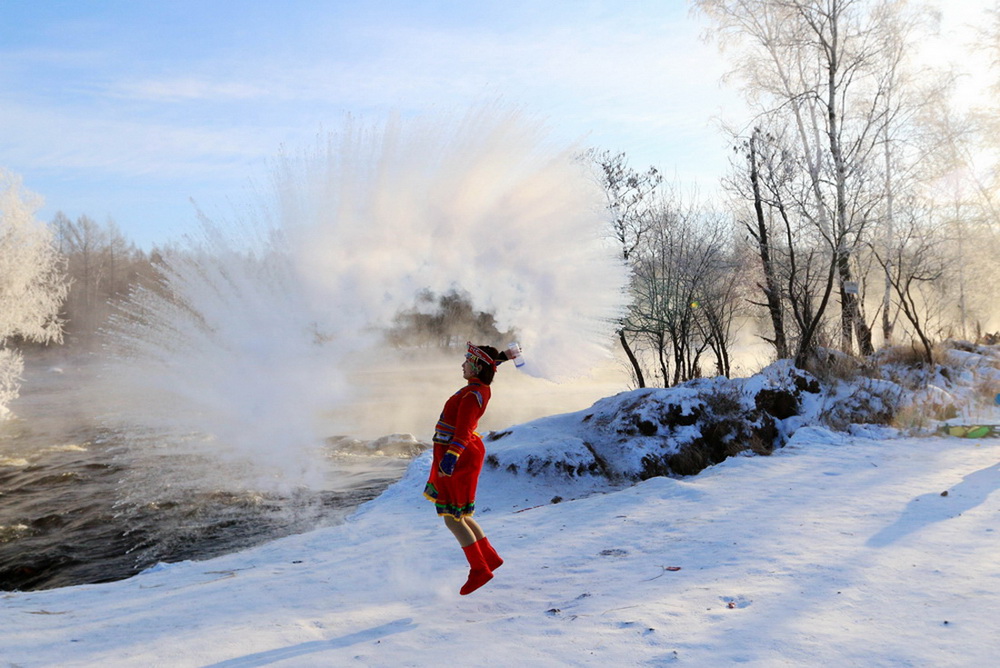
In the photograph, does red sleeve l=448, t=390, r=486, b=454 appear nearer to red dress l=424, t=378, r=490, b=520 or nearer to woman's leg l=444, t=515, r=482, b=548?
red dress l=424, t=378, r=490, b=520

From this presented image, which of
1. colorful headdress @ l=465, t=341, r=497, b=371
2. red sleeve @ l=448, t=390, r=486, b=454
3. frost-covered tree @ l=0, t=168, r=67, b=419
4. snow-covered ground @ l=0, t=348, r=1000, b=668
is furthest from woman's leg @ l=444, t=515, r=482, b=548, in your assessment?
frost-covered tree @ l=0, t=168, r=67, b=419

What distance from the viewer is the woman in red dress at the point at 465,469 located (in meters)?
4.87

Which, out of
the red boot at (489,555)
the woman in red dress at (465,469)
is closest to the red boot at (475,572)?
the woman in red dress at (465,469)

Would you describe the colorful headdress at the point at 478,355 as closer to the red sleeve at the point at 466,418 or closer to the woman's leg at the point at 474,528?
the red sleeve at the point at 466,418

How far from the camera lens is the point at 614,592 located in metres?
4.54

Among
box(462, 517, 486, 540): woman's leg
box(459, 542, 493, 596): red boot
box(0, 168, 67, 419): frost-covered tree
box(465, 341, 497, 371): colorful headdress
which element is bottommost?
box(459, 542, 493, 596): red boot

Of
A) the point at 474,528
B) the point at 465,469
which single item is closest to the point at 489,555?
the point at 474,528

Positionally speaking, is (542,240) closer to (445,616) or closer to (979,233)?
(445,616)

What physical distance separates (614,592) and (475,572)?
1.04 metres

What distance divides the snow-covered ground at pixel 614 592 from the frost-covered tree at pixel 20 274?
23275mm

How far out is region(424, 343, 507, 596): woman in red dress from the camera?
4867mm

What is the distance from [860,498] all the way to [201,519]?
847 centimetres

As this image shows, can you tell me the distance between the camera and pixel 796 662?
10.6ft

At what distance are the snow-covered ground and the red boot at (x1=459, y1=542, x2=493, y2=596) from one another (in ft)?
0.29
